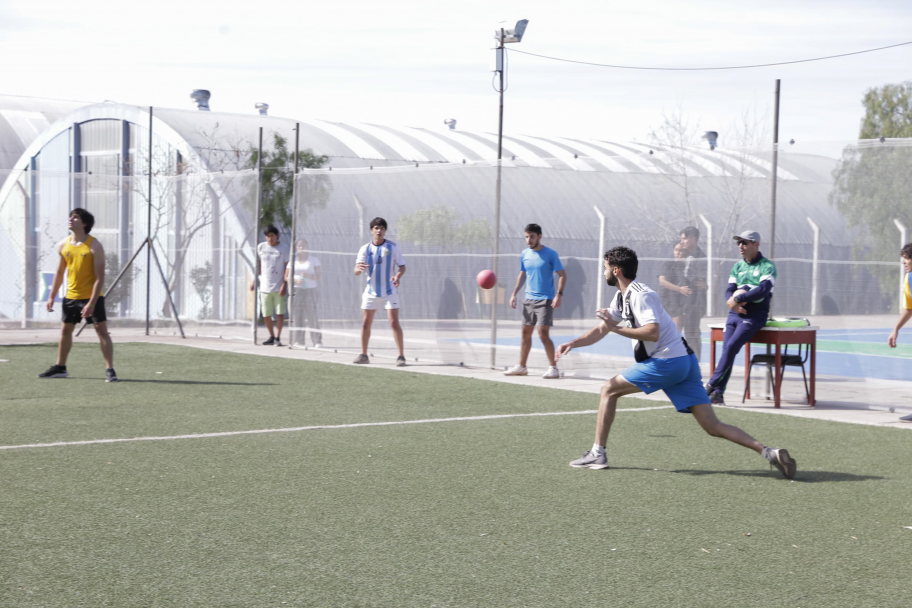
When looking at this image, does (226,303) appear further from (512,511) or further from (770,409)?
(512,511)

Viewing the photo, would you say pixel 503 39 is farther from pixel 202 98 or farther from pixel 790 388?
pixel 202 98

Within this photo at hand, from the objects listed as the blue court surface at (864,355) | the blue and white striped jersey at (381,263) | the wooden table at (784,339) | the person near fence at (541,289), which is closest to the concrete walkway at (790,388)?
the blue court surface at (864,355)

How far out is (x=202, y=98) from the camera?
107 ft

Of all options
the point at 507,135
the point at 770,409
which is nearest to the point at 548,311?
the point at 770,409

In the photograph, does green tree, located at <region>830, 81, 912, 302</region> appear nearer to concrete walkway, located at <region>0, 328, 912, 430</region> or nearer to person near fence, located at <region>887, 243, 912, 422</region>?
person near fence, located at <region>887, 243, 912, 422</region>

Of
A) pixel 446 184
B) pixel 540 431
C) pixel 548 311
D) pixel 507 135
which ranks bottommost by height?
pixel 540 431

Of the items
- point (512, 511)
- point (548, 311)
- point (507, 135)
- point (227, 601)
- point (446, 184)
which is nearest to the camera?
point (227, 601)

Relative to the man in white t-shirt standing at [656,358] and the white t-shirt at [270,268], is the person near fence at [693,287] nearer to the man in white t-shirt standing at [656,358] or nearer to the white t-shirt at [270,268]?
the man in white t-shirt standing at [656,358]

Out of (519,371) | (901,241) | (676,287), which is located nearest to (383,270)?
(519,371)

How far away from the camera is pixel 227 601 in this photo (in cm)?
445

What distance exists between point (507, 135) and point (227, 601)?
3827cm

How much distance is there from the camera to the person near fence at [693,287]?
12.2 meters

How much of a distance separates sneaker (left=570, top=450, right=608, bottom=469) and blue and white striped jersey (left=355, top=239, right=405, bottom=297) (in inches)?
298

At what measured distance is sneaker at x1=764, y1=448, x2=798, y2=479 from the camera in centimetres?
709
